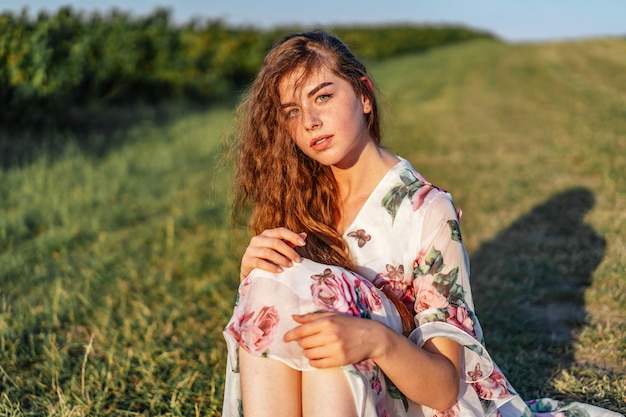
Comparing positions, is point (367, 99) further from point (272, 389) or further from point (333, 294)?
point (272, 389)

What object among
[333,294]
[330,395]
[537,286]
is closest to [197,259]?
[537,286]

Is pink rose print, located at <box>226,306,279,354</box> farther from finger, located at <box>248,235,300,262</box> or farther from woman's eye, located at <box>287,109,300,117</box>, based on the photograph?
woman's eye, located at <box>287,109,300,117</box>

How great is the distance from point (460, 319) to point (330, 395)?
440mm

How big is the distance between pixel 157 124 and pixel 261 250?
353 inches

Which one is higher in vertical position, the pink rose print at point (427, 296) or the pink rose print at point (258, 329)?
the pink rose print at point (427, 296)

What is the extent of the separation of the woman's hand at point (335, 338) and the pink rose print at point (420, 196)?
446 millimetres

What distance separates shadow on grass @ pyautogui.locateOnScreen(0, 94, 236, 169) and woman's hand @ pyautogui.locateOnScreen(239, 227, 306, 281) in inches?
233

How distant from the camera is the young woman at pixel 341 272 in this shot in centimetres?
191

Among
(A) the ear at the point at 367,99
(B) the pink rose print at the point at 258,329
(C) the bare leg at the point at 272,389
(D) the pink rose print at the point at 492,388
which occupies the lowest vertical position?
(D) the pink rose print at the point at 492,388

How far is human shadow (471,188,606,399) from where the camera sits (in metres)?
3.26

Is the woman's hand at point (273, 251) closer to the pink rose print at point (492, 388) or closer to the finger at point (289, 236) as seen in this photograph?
the finger at point (289, 236)

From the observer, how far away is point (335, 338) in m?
1.84

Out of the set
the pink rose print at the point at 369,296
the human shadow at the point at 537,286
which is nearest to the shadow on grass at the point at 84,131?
the human shadow at the point at 537,286

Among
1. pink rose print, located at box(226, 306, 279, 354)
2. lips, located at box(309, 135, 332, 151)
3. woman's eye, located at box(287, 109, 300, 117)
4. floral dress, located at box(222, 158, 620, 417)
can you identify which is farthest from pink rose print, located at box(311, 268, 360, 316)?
woman's eye, located at box(287, 109, 300, 117)
